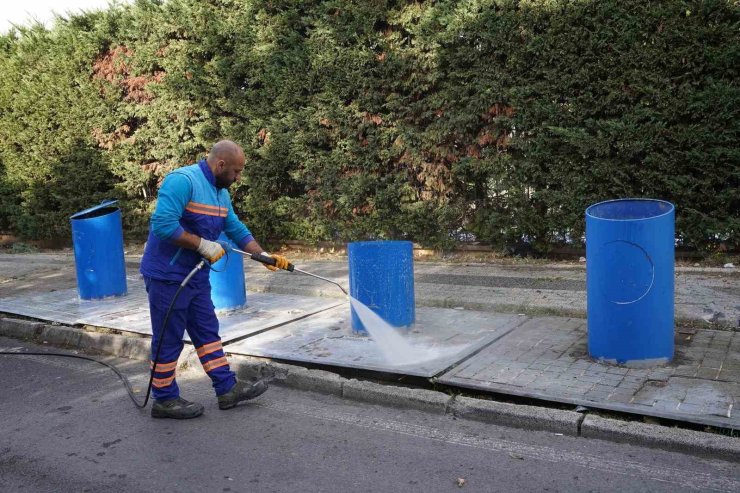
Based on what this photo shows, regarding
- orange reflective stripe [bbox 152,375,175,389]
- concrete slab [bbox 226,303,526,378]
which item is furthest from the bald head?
concrete slab [bbox 226,303,526,378]

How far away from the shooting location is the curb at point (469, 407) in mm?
3492

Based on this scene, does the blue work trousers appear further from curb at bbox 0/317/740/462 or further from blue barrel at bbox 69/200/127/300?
blue barrel at bbox 69/200/127/300

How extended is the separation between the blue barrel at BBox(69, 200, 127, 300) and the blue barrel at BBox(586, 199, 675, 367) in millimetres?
6027

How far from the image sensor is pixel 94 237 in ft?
26.1

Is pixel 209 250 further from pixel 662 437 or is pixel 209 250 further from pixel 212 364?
pixel 662 437

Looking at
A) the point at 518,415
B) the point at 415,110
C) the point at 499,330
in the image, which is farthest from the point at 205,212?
the point at 415,110

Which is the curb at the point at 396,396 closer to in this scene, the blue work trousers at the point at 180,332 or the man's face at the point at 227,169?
the blue work trousers at the point at 180,332

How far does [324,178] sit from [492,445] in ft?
22.9

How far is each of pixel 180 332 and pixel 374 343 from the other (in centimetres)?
184

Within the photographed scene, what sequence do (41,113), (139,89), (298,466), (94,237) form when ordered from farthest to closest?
1. (41,113)
2. (139,89)
3. (94,237)
4. (298,466)

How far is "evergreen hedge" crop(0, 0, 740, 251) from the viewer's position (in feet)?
23.9

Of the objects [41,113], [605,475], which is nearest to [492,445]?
[605,475]

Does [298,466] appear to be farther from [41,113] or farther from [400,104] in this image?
[41,113]

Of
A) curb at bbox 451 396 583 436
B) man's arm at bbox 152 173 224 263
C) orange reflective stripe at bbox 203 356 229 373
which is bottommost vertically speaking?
curb at bbox 451 396 583 436
